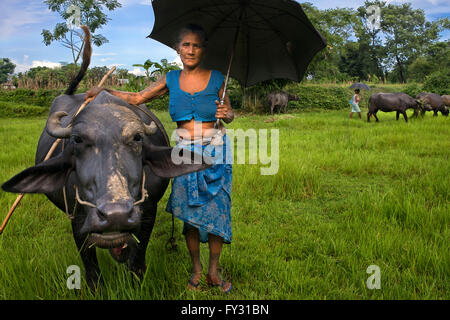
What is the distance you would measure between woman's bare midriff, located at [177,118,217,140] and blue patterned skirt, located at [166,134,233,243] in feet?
0.21

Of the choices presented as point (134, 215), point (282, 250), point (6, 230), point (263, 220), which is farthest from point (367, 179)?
point (6, 230)

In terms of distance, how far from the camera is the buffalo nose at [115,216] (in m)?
1.29

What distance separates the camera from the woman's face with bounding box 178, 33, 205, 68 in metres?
1.96

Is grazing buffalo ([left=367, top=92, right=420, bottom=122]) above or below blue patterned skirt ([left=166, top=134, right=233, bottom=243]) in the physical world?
above

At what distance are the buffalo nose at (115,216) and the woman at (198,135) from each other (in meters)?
0.65

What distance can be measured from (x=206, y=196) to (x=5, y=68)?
4956cm

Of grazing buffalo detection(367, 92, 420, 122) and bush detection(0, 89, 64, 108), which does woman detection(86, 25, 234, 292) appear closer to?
grazing buffalo detection(367, 92, 420, 122)

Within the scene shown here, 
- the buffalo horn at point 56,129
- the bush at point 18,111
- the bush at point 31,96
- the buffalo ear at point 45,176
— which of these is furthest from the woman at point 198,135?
the bush at point 31,96

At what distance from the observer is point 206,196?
6.51ft

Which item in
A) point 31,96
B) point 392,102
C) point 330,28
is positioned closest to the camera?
point 392,102

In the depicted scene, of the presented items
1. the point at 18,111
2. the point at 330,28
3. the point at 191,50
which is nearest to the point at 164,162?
the point at 191,50

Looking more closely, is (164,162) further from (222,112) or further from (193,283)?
(193,283)

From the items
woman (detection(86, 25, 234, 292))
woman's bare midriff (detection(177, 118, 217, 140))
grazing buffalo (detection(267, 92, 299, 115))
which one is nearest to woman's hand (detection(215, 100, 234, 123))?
woman (detection(86, 25, 234, 292))

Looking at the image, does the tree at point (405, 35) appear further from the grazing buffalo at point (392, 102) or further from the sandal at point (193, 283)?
the sandal at point (193, 283)
